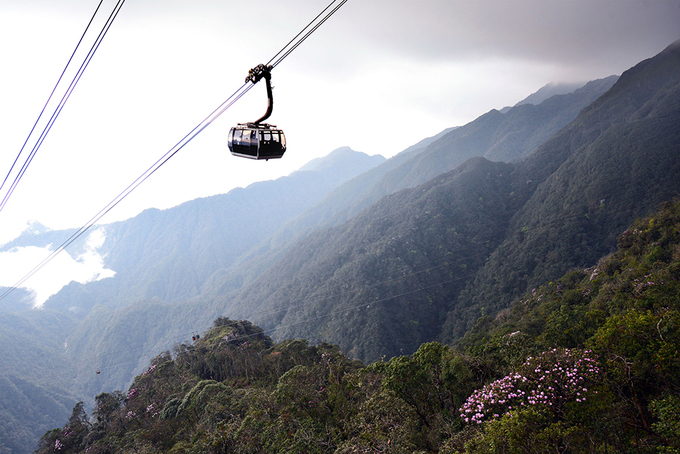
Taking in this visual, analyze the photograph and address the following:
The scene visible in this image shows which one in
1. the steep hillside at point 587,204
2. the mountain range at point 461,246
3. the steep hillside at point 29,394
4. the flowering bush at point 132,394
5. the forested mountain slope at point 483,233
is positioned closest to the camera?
the flowering bush at point 132,394

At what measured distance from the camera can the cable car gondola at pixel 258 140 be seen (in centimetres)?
845

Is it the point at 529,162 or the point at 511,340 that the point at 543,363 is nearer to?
the point at 511,340

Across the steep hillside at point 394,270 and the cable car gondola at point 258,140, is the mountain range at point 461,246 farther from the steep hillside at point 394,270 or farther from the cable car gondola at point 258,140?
the cable car gondola at point 258,140

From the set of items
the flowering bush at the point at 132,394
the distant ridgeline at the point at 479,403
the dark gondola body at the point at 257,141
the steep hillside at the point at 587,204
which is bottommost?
the steep hillside at the point at 587,204

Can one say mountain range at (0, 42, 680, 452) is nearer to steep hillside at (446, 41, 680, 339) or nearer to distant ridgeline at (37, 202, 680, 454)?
steep hillside at (446, 41, 680, 339)

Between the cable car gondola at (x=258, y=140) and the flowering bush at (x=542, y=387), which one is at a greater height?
the cable car gondola at (x=258, y=140)

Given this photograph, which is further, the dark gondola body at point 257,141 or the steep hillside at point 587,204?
the steep hillside at point 587,204

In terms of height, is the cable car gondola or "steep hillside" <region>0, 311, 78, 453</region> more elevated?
the cable car gondola

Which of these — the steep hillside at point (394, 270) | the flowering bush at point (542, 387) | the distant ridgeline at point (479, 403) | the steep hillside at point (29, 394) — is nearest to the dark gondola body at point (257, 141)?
the distant ridgeline at point (479, 403)

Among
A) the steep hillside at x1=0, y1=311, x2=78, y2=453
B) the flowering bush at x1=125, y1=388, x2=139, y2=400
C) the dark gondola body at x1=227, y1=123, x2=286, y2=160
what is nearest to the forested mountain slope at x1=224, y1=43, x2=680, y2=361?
the flowering bush at x1=125, y1=388, x2=139, y2=400

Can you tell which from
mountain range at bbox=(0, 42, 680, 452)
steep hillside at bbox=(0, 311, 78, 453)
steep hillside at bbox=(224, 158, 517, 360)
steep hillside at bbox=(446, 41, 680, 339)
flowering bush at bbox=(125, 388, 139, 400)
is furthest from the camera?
steep hillside at bbox=(0, 311, 78, 453)

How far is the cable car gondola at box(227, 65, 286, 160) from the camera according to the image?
8.45m

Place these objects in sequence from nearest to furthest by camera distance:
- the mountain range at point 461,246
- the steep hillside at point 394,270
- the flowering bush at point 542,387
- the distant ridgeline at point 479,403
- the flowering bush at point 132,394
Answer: the distant ridgeline at point 479,403, the flowering bush at point 542,387, the flowering bush at point 132,394, the mountain range at point 461,246, the steep hillside at point 394,270

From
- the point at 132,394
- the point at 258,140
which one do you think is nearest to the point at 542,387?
the point at 258,140
